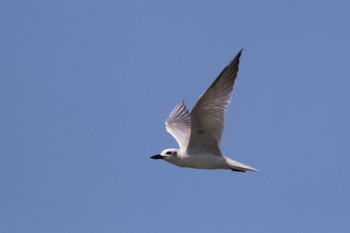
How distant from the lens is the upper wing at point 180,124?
25.9m

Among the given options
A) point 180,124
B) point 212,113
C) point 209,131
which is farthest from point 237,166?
point 180,124

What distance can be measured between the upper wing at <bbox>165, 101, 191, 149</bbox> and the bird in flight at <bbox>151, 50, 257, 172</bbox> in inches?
69.4

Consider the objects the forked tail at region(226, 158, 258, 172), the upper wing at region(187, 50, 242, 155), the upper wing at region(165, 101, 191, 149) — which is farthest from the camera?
the upper wing at region(165, 101, 191, 149)

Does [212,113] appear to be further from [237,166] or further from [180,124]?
[180,124]

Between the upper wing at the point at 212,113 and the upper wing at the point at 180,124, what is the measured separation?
6.36 ft

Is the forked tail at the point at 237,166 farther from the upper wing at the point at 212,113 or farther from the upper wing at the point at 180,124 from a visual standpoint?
the upper wing at the point at 180,124

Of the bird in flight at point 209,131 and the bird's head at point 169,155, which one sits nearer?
the bird in flight at point 209,131

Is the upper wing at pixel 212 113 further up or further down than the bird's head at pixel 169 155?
further up

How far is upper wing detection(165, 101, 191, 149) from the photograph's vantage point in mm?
25875

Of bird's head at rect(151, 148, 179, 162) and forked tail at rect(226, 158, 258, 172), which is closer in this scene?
forked tail at rect(226, 158, 258, 172)

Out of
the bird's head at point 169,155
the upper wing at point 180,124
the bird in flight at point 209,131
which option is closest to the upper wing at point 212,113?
the bird in flight at point 209,131

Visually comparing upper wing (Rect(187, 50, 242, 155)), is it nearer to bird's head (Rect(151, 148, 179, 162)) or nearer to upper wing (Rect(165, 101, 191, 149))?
bird's head (Rect(151, 148, 179, 162))

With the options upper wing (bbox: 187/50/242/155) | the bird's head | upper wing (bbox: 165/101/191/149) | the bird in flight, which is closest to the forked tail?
the bird in flight

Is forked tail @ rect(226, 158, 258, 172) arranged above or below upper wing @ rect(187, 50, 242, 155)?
below
